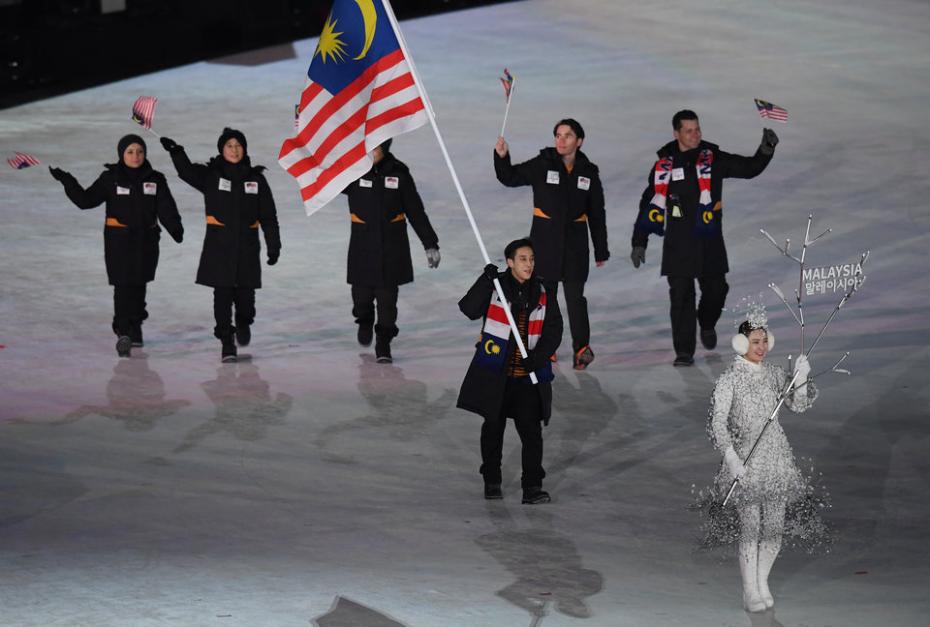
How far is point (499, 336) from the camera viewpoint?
31.9 ft

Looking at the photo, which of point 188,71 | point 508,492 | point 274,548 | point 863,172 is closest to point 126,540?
point 274,548

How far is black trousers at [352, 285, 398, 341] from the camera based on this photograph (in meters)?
12.9

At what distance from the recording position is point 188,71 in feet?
76.3

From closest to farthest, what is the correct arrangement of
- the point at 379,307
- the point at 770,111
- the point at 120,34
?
1. the point at 770,111
2. the point at 379,307
3. the point at 120,34

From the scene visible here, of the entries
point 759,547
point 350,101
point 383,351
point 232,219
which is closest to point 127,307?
point 232,219

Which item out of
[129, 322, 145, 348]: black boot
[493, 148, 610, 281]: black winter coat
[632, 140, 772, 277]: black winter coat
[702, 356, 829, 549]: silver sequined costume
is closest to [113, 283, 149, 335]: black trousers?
[129, 322, 145, 348]: black boot

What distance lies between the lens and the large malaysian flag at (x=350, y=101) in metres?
10.3

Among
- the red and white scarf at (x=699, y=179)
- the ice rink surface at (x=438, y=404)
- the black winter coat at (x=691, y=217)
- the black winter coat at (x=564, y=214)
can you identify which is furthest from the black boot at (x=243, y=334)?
the red and white scarf at (x=699, y=179)

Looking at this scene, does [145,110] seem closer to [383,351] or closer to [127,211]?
[127,211]

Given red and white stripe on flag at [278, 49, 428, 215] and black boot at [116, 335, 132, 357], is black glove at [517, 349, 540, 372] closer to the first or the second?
red and white stripe on flag at [278, 49, 428, 215]

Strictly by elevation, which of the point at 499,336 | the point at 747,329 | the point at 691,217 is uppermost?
the point at 747,329

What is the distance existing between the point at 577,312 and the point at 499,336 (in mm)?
3157

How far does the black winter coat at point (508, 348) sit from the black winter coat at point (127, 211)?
3.87 metres

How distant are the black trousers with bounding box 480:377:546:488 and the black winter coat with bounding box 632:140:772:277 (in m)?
3.43
